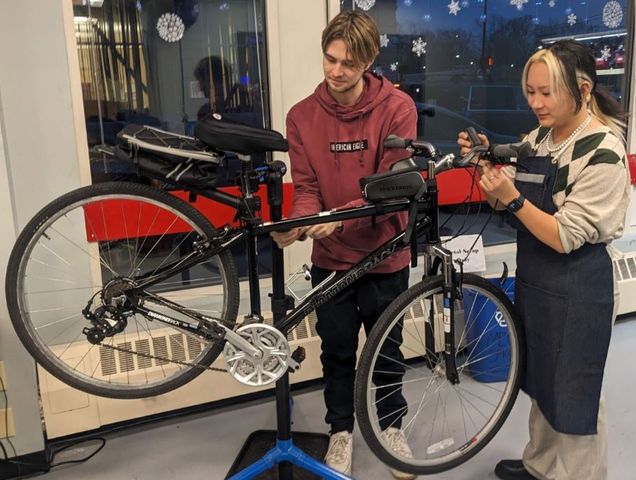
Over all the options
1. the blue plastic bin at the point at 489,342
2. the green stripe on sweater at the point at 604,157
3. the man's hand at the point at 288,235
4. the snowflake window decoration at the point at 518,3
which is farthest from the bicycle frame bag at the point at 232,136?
the snowflake window decoration at the point at 518,3

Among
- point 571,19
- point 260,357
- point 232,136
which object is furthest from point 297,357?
point 571,19

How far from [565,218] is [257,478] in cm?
136

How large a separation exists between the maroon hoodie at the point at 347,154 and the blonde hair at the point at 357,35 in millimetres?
161

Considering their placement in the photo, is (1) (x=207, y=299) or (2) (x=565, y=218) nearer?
(2) (x=565, y=218)

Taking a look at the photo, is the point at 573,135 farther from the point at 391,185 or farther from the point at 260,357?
the point at 260,357

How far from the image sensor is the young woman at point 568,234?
1512mm

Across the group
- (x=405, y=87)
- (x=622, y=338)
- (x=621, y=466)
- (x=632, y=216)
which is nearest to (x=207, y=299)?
(x=405, y=87)

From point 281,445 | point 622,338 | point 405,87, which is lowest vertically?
point 622,338

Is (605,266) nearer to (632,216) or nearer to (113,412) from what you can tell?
(113,412)

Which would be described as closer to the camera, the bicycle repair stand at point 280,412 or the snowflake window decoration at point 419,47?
the bicycle repair stand at point 280,412

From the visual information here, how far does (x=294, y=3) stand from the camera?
2.45 m

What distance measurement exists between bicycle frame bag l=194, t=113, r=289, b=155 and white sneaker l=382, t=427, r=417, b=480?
1.07 m

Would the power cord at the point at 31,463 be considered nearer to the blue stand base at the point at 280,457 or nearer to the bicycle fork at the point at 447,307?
the blue stand base at the point at 280,457

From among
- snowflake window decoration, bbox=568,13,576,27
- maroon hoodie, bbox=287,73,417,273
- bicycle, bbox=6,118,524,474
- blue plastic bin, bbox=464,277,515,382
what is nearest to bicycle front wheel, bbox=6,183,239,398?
bicycle, bbox=6,118,524,474
